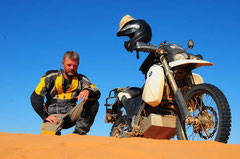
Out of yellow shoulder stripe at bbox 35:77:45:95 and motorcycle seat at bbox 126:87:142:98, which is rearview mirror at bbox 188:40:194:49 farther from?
yellow shoulder stripe at bbox 35:77:45:95

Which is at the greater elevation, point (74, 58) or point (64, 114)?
point (74, 58)

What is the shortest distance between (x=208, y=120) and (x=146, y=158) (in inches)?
67.6

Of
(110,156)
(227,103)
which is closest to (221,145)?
(227,103)

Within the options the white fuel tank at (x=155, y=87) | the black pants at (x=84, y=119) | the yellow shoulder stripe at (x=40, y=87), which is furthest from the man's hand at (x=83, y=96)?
the white fuel tank at (x=155, y=87)

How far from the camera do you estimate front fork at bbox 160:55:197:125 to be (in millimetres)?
3435

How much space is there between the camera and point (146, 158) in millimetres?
1949

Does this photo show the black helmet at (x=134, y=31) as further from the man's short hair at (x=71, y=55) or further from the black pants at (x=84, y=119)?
the black pants at (x=84, y=119)

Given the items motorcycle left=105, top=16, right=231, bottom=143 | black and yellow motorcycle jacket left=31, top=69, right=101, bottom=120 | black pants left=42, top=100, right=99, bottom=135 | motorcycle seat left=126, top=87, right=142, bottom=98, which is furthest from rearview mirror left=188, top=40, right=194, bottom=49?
black pants left=42, top=100, right=99, bottom=135

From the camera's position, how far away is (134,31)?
4.80 meters

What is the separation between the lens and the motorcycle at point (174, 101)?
3.33m

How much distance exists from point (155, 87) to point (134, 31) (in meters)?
1.31

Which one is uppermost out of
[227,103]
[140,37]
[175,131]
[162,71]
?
[140,37]

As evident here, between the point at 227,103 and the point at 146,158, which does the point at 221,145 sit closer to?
the point at 227,103

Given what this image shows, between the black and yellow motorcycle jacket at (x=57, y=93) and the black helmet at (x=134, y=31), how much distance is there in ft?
3.50
